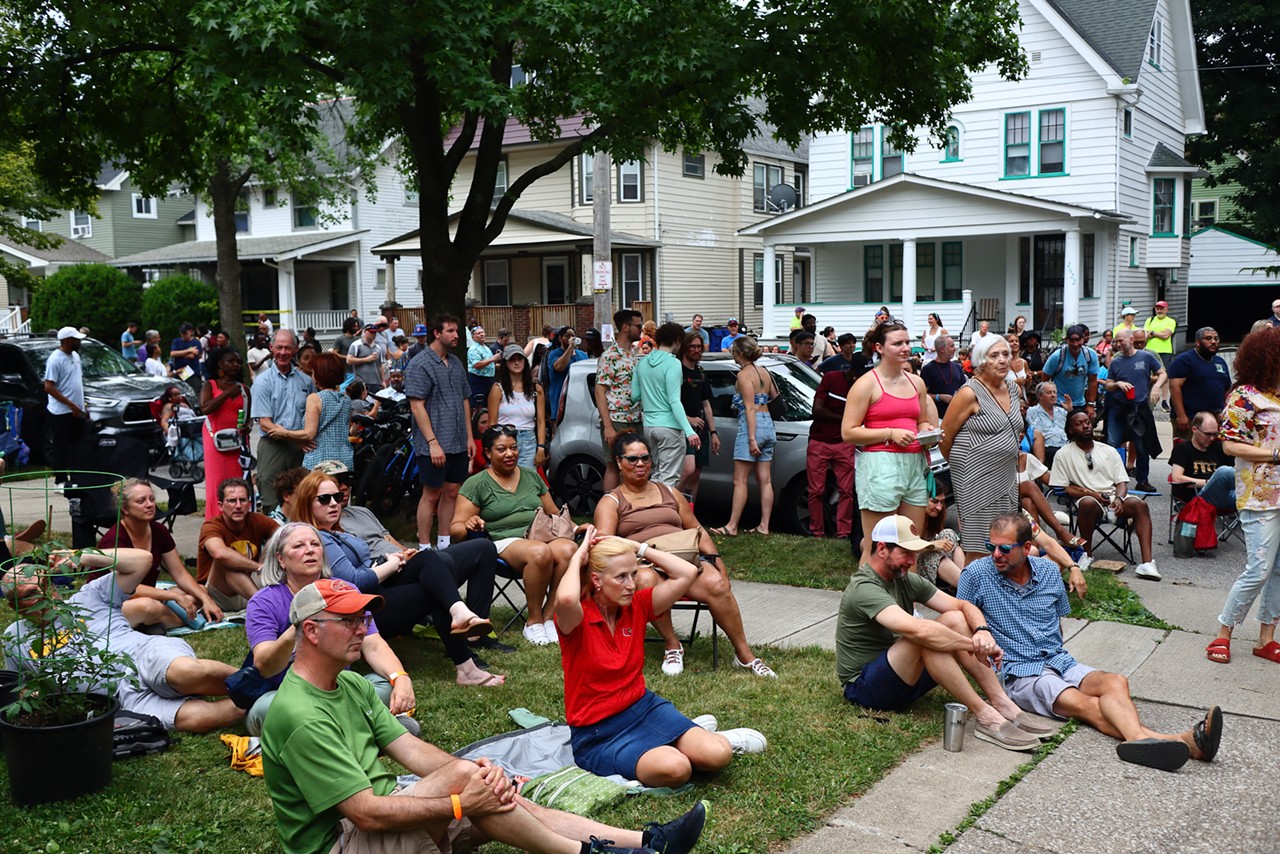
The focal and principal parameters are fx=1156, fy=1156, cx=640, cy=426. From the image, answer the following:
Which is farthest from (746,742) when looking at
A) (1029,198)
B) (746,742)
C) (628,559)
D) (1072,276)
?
(1029,198)

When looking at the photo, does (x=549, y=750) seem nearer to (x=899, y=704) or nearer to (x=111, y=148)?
(x=899, y=704)

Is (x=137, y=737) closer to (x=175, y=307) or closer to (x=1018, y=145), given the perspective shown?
(x=1018, y=145)

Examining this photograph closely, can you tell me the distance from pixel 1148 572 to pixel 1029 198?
1797cm

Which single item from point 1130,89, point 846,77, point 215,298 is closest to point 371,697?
point 846,77

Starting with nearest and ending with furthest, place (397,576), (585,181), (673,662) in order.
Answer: (397,576), (673,662), (585,181)

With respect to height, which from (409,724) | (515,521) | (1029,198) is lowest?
(409,724)

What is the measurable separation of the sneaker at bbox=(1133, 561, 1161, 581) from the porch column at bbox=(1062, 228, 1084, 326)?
1709 centimetres

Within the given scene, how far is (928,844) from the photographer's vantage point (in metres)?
4.54

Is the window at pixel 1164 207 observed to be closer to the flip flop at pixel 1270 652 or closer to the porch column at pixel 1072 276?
the porch column at pixel 1072 276

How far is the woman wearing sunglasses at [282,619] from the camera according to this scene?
5129 mm

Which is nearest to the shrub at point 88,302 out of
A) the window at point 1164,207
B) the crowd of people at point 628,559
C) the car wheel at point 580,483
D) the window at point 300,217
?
the window at point 300,217

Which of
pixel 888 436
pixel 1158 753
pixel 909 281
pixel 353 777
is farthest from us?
pixel 909 281

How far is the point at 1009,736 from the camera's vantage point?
554cm

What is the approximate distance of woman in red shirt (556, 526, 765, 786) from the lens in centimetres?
493
